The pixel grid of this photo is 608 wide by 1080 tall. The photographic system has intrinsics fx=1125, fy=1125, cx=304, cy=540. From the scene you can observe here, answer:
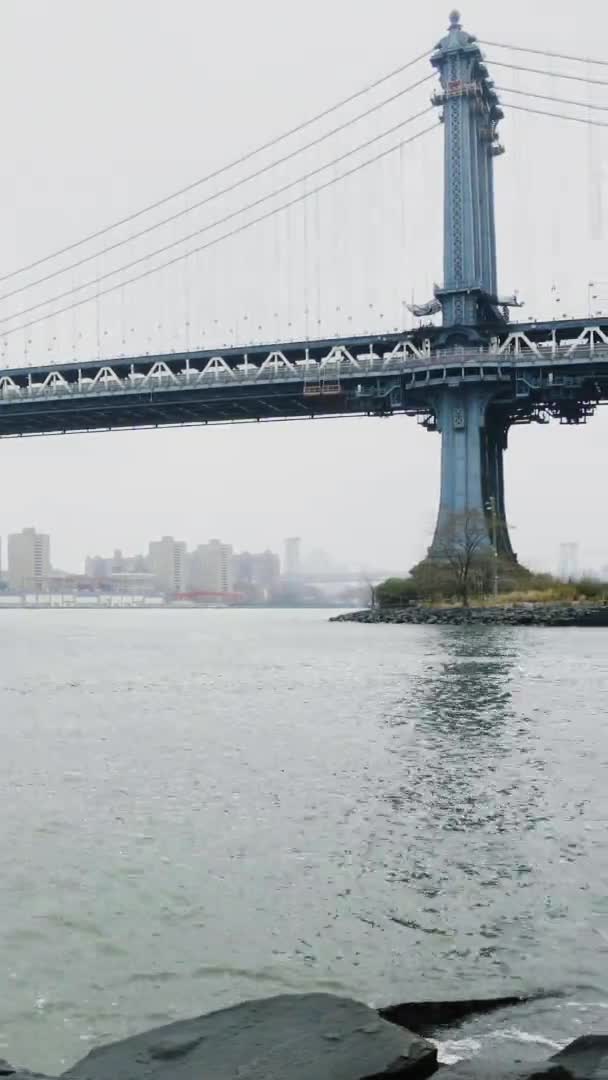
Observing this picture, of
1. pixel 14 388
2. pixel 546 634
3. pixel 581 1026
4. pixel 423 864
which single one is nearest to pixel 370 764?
pixel 423 864

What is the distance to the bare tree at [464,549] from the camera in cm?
6309

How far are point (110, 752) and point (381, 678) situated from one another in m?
12.5

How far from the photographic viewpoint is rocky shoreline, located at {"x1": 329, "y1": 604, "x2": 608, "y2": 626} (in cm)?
5628

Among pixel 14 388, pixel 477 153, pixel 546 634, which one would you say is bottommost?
pixel 546 634

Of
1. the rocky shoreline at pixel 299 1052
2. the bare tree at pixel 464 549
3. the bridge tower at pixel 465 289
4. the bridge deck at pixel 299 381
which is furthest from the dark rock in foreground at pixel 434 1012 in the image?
the bridge deck at pixel 299 381

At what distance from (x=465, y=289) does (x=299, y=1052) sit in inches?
2517

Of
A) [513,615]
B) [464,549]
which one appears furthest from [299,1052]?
[464,549]

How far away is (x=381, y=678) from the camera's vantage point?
26312mm

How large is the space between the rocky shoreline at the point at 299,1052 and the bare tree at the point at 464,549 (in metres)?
57.7

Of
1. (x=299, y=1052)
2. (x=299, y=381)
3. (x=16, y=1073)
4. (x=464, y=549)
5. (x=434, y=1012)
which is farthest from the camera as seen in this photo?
(x=299, y=381)

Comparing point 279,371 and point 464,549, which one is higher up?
point 279,371

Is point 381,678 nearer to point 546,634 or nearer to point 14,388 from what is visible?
point 546,634

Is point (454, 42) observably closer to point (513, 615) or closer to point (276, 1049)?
point (513, 615)

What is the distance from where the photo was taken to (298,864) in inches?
340
